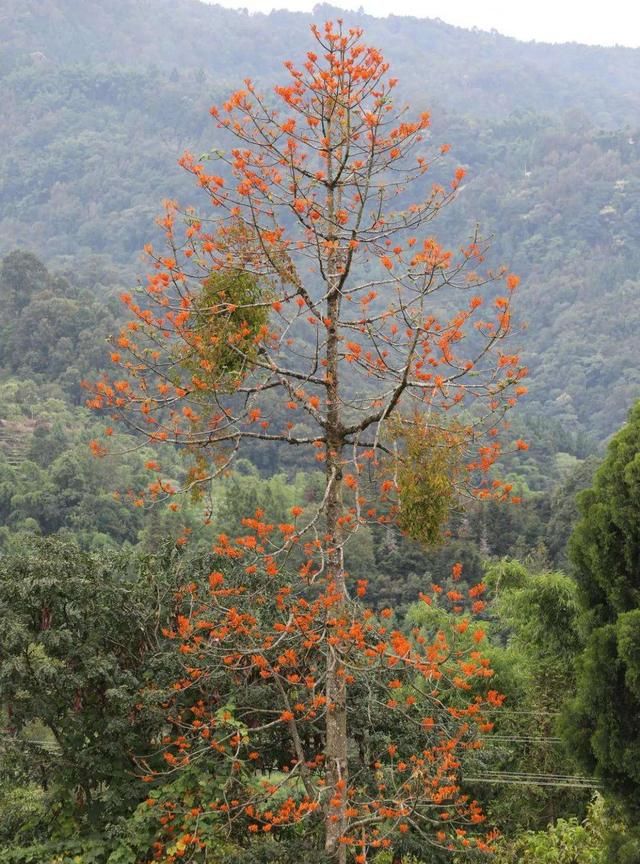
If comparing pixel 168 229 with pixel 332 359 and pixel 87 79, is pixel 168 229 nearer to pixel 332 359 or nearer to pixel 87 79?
pixel 332 359

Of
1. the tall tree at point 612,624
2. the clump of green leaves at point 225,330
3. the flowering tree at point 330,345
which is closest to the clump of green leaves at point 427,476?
the flowering tree at point 330,345

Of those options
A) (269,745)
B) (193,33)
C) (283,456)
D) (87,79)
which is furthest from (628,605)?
(193,33)

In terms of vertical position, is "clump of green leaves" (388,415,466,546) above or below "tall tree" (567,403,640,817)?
above

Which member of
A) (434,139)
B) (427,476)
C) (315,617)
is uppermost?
(434,139)

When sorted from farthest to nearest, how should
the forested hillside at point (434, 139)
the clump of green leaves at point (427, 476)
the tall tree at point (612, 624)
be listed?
the forested hillside at point (434, 139)
the tall tree at point (612, 624)
the clump of green leaves at point (427, 476)

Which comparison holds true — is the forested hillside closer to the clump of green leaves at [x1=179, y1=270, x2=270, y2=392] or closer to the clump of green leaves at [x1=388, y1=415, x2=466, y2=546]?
the clump of green leaves at [x1=179, y1=270, x2=270, y2=392]

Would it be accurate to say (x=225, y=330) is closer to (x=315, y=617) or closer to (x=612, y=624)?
(x=315, y=617)

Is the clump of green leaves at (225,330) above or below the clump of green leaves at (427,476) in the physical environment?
above

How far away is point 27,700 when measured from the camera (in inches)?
299

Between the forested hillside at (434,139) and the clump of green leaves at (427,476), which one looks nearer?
the clump of green leaves at (427,476)

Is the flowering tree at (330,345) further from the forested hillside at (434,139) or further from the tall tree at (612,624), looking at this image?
the forested hillside at (434,139)

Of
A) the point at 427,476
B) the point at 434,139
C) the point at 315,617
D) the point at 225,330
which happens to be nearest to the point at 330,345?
the point at 225,330

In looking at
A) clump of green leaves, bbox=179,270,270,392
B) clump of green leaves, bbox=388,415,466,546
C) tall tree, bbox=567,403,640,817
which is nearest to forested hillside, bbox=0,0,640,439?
tall tree, bbox=567,403,640,817

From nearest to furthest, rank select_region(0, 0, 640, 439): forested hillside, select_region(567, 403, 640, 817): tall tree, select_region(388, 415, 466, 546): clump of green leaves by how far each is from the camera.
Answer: select_region(388, 415, 466, 546): clump of green leaves < select_region(567, 403, 640, 817): tall tree < select_region(0, 0, 640, 439): forested hillside
